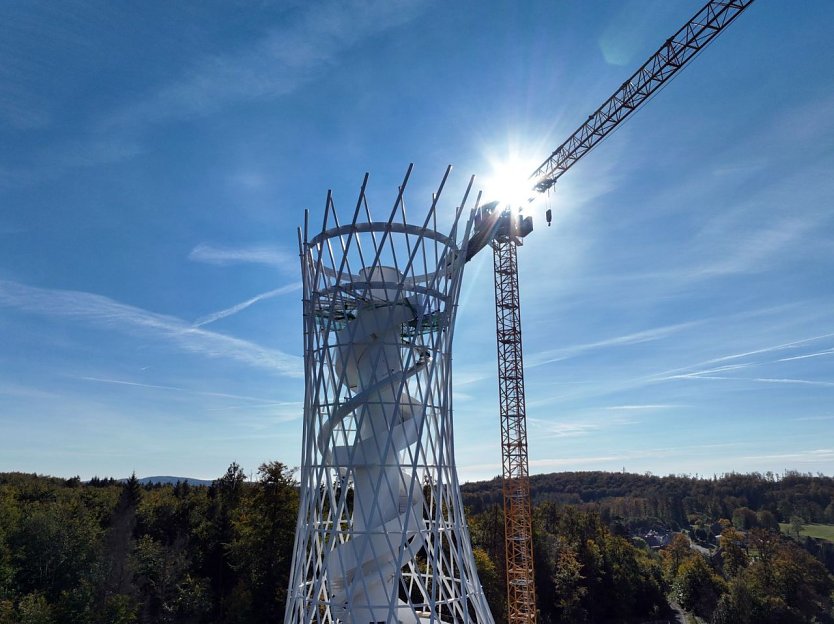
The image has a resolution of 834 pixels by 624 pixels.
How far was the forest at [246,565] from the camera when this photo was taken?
112 ft

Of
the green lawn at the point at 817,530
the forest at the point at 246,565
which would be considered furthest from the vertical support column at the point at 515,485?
the green lawn at the point at 817,530

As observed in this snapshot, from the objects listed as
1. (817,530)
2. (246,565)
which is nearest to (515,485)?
(246,565)

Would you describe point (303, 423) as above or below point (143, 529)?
above

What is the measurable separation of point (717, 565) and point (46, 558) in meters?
69.0

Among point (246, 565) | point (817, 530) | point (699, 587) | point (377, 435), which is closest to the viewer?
point (377, 435)

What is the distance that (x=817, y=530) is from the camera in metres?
95.9

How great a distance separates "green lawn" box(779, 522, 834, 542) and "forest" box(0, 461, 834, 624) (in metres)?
7.82

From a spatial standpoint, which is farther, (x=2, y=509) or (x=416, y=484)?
(x=2, y=509)

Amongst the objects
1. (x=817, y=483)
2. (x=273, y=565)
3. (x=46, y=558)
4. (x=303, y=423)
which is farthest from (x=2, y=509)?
(x=817, y=483)

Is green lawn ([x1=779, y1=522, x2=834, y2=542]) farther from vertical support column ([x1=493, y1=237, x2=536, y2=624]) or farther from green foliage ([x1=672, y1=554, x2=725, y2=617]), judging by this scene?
vertical support column ([x1=493, y1=237, x2=536, y2=624])

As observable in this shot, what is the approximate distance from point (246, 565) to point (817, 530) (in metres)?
104

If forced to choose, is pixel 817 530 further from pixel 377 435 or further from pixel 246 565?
pixel 377 435

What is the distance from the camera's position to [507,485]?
39.1 meters

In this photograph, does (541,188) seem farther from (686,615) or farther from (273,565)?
(686,615)
